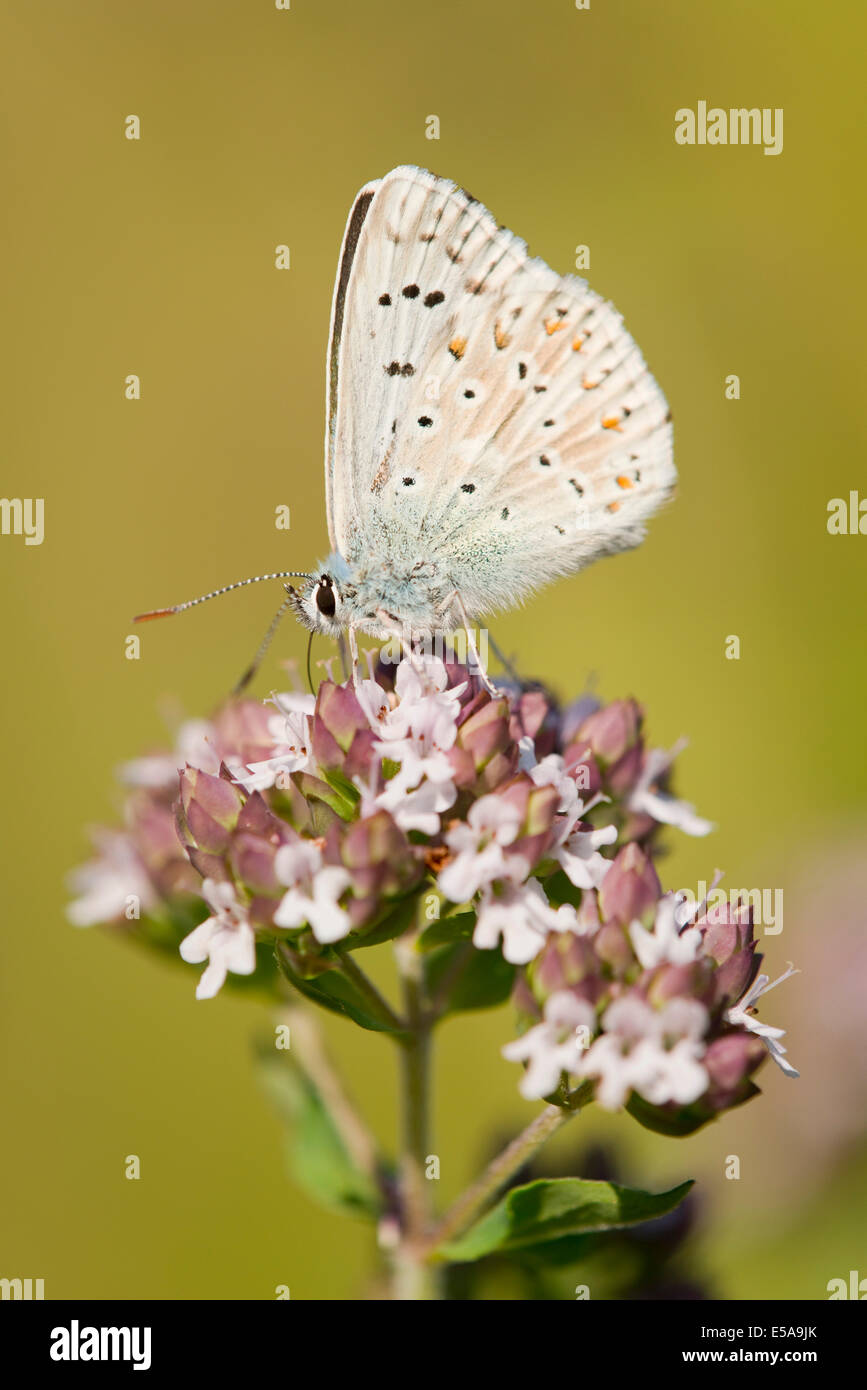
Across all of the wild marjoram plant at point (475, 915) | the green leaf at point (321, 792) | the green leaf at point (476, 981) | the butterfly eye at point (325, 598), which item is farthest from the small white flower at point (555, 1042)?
the butterfly eye at point (325, 598)

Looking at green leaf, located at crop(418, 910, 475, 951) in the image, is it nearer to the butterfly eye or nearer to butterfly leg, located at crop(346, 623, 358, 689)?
butterfly leg, located at crop(346, 623, 358, 689)

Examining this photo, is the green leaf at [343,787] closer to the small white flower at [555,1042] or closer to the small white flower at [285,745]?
the small white flower at [285,745]

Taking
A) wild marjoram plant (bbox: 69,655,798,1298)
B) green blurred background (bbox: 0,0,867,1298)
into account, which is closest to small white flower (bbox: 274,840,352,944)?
wild marjoram plant (bbox: 69,655,798,1298)

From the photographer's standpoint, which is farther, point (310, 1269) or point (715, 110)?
point (715, 110)

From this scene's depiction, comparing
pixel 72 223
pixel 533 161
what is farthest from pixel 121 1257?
pixel 533 161

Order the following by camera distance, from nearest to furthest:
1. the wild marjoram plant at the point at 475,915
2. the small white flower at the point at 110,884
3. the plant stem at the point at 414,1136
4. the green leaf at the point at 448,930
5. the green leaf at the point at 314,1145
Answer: the wild marjoram plant at the point at 475,915 < the green leaf at the point at 448,930 < the plant stem at the point at 414,1136 < the green leaf at the point at 314,1145 < the small white flower at the point at 110,884

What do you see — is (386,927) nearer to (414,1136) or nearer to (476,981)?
(476,981)

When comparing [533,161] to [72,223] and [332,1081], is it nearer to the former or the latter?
[72,223]

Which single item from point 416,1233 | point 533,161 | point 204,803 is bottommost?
point 416,1233
